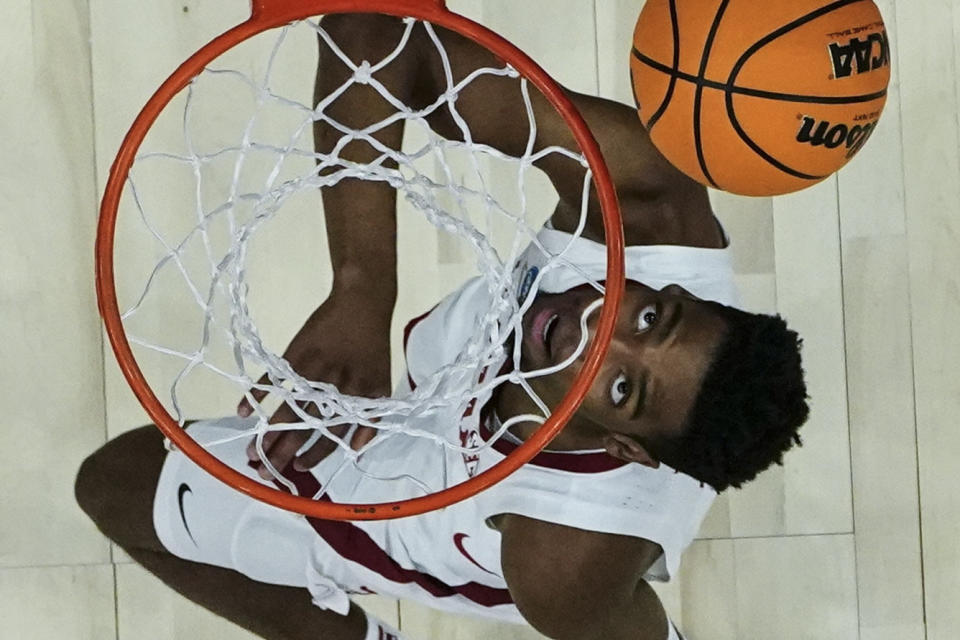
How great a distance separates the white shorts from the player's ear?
0.29 m

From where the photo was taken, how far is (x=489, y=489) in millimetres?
910

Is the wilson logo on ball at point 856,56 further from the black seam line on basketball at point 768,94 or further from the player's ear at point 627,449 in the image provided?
the player's ear at point 627,449

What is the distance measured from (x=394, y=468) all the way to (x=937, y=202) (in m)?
0.83

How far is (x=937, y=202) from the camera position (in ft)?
4.44

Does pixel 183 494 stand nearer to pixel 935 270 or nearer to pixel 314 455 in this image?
pixel 314 455

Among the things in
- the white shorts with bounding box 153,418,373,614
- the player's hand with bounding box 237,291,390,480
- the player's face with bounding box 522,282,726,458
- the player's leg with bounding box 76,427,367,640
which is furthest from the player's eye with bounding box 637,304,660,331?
the player's leg with bounding box 76,427,367,640

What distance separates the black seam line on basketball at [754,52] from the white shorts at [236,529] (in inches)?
20.9

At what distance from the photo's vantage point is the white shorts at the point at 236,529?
3.31 feet

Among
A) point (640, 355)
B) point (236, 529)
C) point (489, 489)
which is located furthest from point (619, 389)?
point (236, 529)

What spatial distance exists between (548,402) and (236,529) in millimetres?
337

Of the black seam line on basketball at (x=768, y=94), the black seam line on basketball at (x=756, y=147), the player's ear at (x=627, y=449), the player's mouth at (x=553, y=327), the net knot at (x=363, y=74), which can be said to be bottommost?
the player's ear at (x=627, y=449)

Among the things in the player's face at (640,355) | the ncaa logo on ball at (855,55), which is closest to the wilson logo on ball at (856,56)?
the ncaa logo on ball at (855,55)

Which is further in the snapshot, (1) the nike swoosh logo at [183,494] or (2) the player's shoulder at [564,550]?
(1) the nike swoosh logo at [183,494]

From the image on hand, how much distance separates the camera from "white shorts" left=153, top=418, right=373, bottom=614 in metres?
1.01
